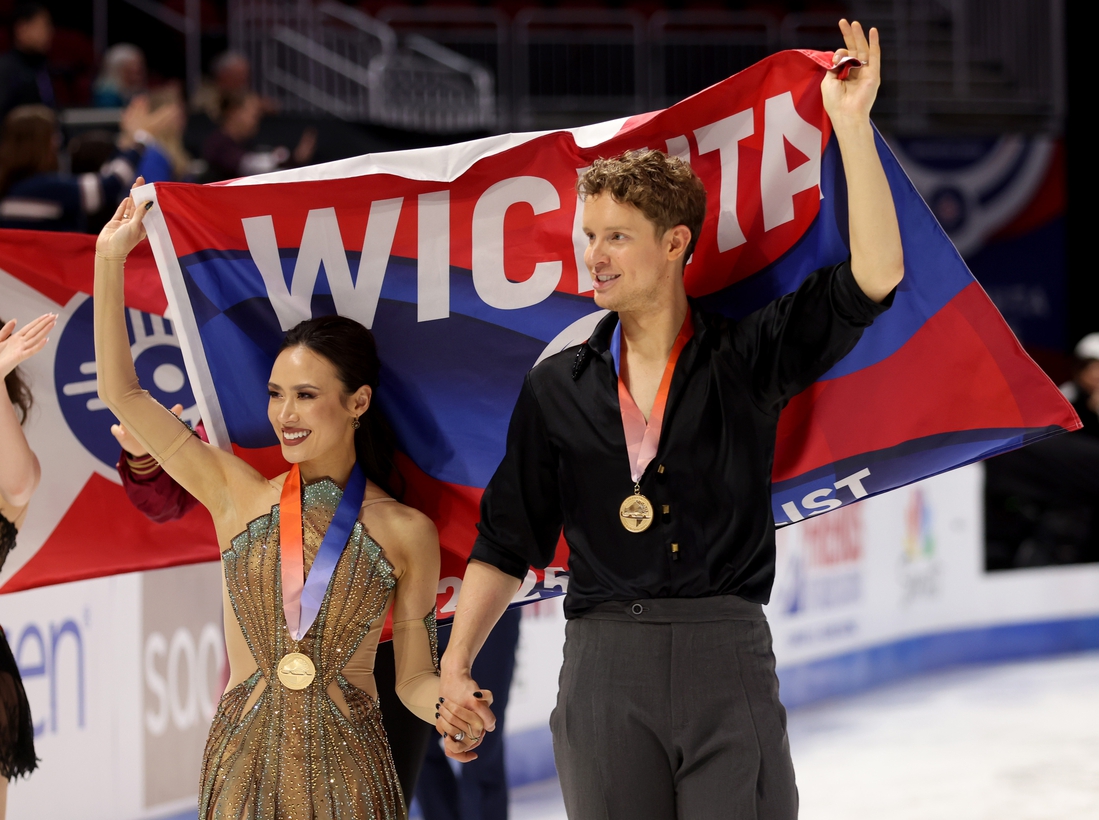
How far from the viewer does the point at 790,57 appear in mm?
2623

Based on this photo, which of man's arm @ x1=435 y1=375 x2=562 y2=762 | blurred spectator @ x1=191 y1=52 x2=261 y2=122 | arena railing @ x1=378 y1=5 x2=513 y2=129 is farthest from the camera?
arena railing @ x1=378 y1=5 x2=513 y2=129

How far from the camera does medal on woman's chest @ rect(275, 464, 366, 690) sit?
2.50m

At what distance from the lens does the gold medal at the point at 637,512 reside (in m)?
2.29

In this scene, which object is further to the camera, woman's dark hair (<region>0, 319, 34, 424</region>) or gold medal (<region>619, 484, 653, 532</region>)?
woman's dark hair (<region>0, 319, 34, 424</region>)

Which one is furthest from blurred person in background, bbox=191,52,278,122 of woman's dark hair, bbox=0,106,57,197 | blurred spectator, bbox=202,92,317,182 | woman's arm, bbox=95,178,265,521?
woman's arm, bbox=95,178,265,521

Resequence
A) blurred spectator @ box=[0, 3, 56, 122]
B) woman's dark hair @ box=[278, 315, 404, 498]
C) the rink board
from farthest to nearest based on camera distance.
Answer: blurred spectator @ box=[0, 3, 56, 122]
the rink board
woman's dark hair @ box=[278, 315, 404, 498]

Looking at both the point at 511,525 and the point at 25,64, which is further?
the point at 25,64

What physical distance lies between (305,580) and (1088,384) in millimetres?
6681

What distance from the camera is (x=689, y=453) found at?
2312mm

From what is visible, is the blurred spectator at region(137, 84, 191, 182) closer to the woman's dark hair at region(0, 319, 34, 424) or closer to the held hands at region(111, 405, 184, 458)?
the woman's dark hair at region(0, 319, 34, 424)

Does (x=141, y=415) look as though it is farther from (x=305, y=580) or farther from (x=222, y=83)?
(x=222, y=83)

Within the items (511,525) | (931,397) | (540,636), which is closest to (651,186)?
(511,525)

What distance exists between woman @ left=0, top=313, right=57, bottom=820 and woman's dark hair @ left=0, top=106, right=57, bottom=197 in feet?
8.52

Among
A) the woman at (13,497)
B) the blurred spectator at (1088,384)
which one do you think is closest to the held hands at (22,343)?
the woman at (13,497)
